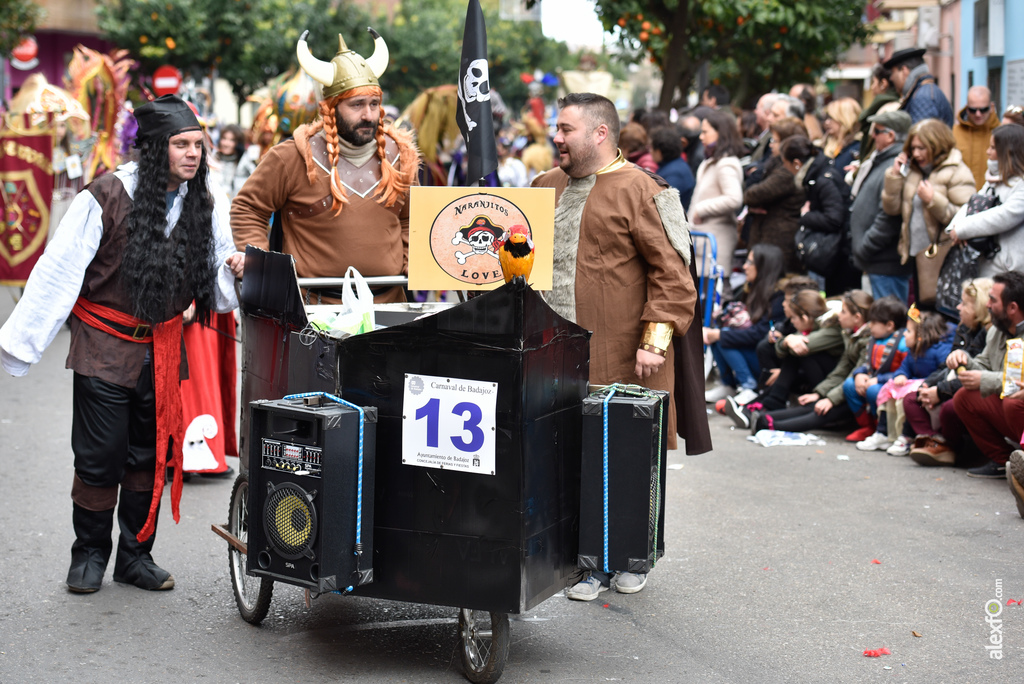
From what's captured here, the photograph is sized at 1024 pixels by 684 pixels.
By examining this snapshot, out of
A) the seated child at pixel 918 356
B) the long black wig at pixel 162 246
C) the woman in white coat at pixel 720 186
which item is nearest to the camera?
the long black wig at pixel 162 246

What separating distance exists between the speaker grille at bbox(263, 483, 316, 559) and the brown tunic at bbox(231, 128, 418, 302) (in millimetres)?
1639

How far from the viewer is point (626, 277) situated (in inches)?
198

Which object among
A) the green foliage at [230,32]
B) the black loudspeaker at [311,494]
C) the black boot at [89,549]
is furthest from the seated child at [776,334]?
the green foliage at [230,32]

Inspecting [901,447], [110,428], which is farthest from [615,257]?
[901,447]

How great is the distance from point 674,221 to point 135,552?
2.72m

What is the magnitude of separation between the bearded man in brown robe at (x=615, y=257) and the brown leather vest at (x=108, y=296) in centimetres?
177

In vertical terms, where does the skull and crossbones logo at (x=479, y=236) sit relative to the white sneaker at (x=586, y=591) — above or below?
above

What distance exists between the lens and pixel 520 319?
376 centimetres

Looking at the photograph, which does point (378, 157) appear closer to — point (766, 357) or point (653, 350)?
point (653, 350)

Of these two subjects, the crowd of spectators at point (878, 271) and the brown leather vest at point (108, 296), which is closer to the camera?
the brown leather vest at point (108, 296)

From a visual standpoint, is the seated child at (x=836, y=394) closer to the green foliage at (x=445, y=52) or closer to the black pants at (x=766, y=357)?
the black pants at (x=766, y=357)

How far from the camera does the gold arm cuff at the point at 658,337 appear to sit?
4879 millimetres

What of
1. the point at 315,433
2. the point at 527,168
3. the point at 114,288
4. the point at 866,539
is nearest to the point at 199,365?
the point at 114,288

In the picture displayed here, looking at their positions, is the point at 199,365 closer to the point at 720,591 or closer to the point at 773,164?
the point at 720,591
